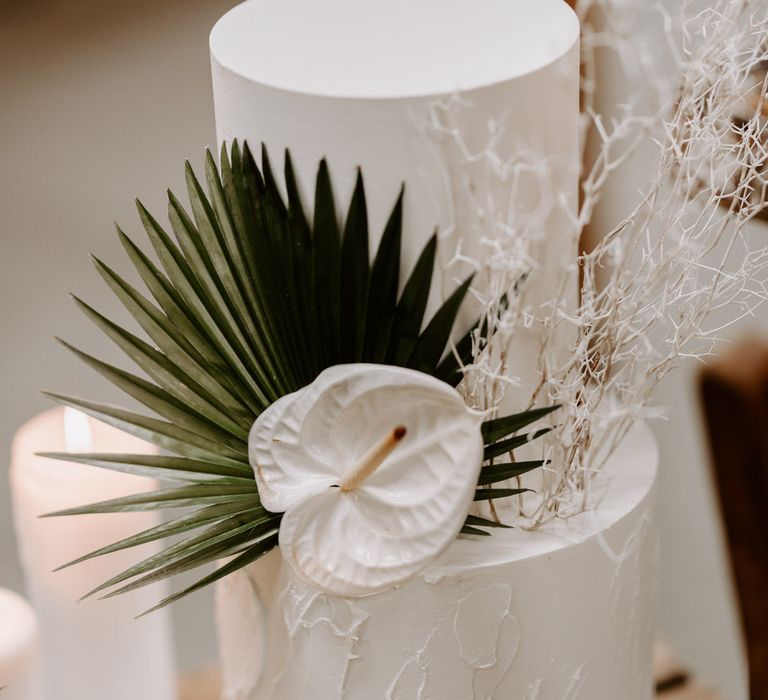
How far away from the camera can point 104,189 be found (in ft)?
3.57

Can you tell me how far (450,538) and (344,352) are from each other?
12 centimetres

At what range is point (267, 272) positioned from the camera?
2.03ft

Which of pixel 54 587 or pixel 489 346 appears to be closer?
pixel 489 346

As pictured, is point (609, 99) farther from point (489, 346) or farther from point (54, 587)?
point (54, 587)

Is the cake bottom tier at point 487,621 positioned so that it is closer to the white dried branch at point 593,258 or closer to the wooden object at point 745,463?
the white dried branch at point 593,258

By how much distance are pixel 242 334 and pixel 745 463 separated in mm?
352

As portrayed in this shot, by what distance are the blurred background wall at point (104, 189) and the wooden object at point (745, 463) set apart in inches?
25.9

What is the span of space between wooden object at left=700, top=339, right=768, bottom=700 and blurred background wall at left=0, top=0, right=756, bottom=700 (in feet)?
2.16

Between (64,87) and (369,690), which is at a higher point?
(64,87)

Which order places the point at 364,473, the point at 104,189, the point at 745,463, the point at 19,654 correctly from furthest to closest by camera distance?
the point at 104,189, the point at 19,654, the point at 364,473, the point at 745,463

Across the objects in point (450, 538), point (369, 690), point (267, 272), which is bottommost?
point (369, 690)

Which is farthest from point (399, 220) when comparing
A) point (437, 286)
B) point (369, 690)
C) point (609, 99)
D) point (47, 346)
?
point (47, 346)

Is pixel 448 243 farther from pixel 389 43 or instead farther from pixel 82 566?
pixel 82 566

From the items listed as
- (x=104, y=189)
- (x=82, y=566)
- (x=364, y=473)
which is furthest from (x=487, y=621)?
(x=104, y=189)
